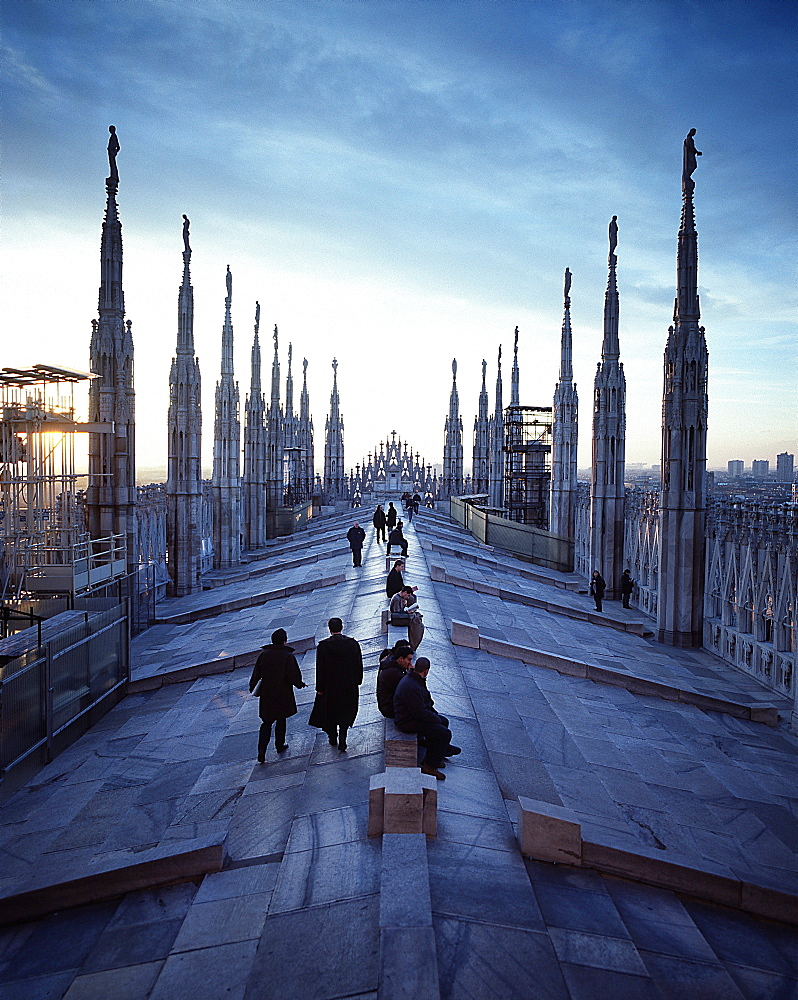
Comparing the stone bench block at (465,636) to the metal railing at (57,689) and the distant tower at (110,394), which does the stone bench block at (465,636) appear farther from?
the distant tower at (110,394)

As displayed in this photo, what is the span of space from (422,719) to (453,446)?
50.2 m

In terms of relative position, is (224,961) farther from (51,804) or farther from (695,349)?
(695,349)

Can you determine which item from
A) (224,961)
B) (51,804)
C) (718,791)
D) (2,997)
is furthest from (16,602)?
(718,791)

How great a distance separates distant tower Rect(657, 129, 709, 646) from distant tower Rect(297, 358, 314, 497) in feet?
130

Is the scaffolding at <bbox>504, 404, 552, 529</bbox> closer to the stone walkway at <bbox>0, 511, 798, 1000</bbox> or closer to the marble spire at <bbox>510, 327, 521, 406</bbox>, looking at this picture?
the marble spire at <bbox>510, 327, 521, 406</bbox>

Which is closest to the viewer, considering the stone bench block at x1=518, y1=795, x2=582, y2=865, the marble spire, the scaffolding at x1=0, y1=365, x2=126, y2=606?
the stone bench block at x1=518, y1=795, x2=582, y2=865

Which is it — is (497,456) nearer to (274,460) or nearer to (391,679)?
(274,460)

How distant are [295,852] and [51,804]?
4.12m

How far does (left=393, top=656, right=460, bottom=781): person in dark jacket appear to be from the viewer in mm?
6117

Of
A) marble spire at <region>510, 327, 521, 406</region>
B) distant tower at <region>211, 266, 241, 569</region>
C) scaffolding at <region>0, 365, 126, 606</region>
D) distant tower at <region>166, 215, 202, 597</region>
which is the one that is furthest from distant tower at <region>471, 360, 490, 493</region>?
scaffolding at <region>0, 365, 126, 606</region>

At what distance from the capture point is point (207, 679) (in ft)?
38.6

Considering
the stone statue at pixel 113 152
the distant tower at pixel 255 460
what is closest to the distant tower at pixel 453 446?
the distant tower at pixel 255 460

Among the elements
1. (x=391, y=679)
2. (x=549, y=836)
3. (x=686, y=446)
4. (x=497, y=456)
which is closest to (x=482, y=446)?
(x=497, y=456)

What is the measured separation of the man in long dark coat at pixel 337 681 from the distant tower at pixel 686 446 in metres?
12.8
